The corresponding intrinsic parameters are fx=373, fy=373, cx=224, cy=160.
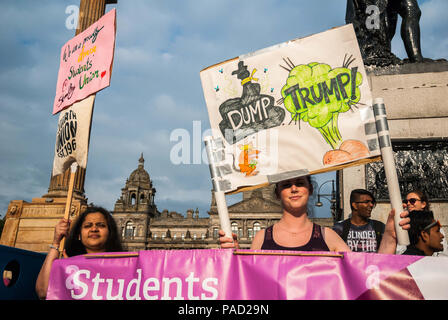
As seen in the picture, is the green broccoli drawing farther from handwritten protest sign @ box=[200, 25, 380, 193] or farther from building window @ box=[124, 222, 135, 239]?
building window @ box=[124, 222, 135, 239]

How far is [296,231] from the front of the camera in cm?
284

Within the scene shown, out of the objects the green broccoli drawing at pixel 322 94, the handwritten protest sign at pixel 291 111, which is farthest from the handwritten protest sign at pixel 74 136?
the green broccoli drawing at pixel 322 94

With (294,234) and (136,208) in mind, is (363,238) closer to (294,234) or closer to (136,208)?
(294,234)

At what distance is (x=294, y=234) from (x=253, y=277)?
657mm

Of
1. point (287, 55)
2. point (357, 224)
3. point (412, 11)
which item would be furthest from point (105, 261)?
point (412, 11)

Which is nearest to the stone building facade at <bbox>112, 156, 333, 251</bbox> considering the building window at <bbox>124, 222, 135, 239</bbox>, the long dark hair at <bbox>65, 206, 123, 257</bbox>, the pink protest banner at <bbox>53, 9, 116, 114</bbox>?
the building window at <bbox>124, 222, 135, 239</bbox>

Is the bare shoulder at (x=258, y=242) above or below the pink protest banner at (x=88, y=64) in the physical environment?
below

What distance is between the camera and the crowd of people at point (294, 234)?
2.71m

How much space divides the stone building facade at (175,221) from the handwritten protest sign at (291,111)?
2180 inches

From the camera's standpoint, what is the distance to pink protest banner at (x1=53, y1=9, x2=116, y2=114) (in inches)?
180

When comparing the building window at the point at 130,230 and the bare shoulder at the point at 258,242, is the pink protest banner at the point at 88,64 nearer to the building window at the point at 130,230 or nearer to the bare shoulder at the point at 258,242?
the bare shoulder at the point at 258,242

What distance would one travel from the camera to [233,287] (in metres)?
2.30

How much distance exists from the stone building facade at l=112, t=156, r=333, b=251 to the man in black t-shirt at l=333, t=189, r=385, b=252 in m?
54.3

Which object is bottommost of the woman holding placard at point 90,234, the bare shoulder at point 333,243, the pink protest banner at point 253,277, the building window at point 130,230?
the pink protest banner at point 253,277
